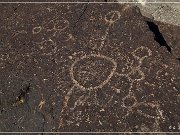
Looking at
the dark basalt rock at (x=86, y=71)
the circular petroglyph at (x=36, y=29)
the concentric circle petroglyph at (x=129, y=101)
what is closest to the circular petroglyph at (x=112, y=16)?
the dark basalt rock at (x=86, y=71)

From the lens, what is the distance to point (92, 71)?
220 centimetres

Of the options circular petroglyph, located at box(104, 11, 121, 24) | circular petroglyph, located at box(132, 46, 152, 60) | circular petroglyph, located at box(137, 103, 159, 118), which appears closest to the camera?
circular petroglyph, located at box(137, 103, 159, 118)

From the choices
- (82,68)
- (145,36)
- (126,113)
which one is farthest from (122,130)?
(145,36)

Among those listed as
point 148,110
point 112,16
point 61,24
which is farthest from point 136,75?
point 61,24

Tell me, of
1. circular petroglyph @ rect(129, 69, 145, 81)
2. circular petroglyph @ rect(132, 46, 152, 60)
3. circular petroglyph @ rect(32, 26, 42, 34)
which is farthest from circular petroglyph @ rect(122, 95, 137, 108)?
circular petroglyph @ rect(32, 26, 42, 34)

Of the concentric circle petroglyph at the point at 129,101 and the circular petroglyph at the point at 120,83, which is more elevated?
the circular petroglyph at the point at 120,83

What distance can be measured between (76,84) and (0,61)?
1.79 feet

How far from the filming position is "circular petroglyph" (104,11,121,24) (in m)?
2.44

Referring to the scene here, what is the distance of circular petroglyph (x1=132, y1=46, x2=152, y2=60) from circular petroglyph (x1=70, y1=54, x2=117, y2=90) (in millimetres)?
132

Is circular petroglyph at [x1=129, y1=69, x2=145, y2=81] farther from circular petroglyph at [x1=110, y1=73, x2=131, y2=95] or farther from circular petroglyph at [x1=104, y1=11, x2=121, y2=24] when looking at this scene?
circular petroglyph at [x1=104, y1=11, x2=121, y2=24]

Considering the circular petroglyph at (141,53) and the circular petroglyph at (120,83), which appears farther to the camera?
the circular petroglyph at (141,53)

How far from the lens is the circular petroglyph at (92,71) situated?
7.02ft

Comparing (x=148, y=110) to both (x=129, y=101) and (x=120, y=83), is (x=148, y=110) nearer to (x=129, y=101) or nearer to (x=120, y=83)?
(x=129, y=101)

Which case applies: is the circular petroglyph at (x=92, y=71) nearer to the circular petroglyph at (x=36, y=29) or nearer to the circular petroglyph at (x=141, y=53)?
the circular petroglyph at (x=141, y=53)
